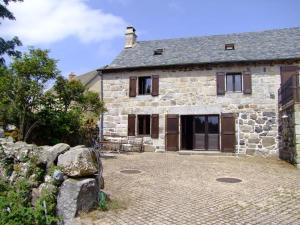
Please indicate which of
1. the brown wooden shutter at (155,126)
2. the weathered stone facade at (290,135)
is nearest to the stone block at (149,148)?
the brown wooden shutter at (155,126)

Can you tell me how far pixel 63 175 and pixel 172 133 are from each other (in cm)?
1014

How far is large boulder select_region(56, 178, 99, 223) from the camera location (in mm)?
4812

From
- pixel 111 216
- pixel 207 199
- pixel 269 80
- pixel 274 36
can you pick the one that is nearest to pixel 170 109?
pixel 269 80

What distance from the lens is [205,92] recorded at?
14.6 meters

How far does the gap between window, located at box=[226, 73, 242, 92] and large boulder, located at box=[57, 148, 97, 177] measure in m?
10.6

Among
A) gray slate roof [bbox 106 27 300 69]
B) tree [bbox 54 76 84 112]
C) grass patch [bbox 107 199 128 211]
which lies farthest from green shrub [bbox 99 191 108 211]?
gray slate roof [bbox 106 27 300 69]

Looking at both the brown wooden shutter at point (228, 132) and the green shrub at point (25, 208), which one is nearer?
the green shrub at point (25, 208)

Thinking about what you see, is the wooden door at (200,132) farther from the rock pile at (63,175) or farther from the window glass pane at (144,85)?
the rock pile at (63,175)

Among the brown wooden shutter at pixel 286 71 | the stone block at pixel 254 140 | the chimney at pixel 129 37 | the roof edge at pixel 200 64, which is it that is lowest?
the stone block at pixel 254 140

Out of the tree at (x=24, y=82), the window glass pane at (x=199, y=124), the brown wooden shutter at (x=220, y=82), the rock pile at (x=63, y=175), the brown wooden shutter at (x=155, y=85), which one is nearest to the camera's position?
the rock pile at (x=63, y=175)

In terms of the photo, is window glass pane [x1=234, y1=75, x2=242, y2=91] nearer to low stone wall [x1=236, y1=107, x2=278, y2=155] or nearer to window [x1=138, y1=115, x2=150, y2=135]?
low stone wall [x1=236, y1=107, x2=278, y2=155]

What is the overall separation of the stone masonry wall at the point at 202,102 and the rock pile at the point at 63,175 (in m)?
9.59

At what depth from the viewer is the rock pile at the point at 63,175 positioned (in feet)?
16.0

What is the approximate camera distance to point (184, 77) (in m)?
15.0
